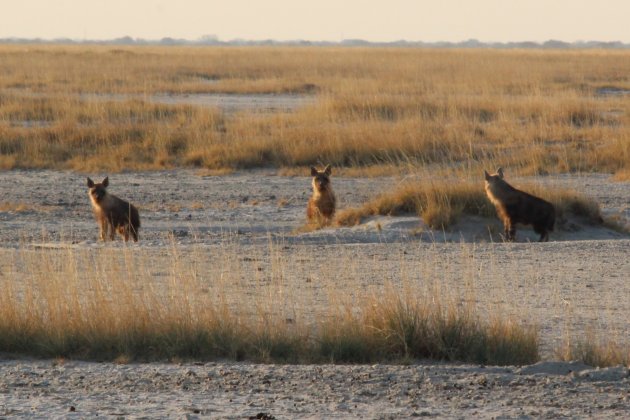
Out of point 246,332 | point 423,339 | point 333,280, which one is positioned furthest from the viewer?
point 333,280

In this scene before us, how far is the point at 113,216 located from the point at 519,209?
14.9 ft

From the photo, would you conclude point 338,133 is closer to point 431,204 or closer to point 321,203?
point 321,203

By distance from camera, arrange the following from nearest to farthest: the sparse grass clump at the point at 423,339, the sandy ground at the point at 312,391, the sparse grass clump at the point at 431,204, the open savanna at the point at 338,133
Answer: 1. the sandy ground at the point at 312,391
2. the sparse grass clump at the point at 423,339
3. the sparse grass clump at the point at 431,204
4. the open savanna at the point at 338,133

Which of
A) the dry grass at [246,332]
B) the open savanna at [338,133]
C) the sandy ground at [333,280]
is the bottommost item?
the sandy ground at [333,280]

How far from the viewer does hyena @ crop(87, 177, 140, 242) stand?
13039 millimetres

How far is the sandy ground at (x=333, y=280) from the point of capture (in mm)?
6359

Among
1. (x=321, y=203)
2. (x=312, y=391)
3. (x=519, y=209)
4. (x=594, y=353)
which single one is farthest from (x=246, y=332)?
(x=321, y=203)

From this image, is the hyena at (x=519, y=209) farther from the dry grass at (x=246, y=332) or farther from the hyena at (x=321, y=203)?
the dry grass at (x=246, y=332)

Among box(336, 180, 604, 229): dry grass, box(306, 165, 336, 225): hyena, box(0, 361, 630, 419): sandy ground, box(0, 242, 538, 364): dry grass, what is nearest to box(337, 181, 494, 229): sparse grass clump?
box(336, 180, 604, 229): dry grass

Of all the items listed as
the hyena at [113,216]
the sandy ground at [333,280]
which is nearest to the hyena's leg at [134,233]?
the hyena at [113,216]

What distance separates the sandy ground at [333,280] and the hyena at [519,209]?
287 millimetres

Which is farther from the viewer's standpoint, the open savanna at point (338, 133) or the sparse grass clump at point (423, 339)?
the open savanna at point (338, 133)

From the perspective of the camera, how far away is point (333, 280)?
33.0 feet

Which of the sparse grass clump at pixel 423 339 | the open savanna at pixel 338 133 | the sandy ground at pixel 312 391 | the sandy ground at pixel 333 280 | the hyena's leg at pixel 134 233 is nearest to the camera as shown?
the sandy ground at pixel 312 391
